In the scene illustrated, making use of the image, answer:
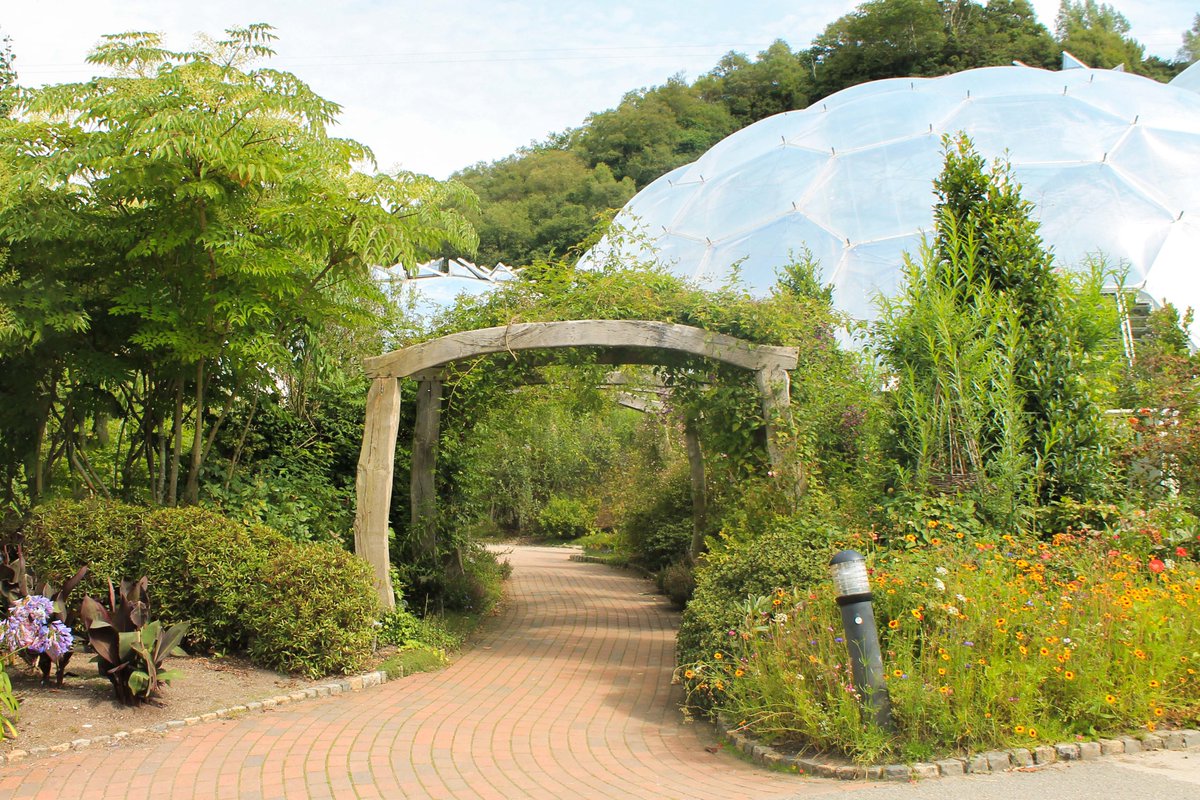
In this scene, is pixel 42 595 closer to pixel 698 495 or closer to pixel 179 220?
pixel 179 220

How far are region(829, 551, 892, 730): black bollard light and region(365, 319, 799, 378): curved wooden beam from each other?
11.8 feet

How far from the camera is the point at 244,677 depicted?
6.66 meters

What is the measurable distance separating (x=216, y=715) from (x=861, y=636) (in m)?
3.87

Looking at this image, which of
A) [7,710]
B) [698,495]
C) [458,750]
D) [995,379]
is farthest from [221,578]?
[698,495]

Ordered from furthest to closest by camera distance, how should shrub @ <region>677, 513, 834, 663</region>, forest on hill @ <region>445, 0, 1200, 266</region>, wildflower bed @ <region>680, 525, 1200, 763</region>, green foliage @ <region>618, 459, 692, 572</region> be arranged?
1. forest on hill @ <region>445, 0, 1200, 266</region>
2. green foliage @ <region>618, 459, 692, 572</region>
3. shrub @ <region>677, 513, 834, 663</region>
4. wildflower bed @ <region>680, 525, 1200, 763</region>

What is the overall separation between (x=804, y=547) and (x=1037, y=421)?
2.26m

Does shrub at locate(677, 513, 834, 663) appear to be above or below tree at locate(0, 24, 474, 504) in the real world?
below

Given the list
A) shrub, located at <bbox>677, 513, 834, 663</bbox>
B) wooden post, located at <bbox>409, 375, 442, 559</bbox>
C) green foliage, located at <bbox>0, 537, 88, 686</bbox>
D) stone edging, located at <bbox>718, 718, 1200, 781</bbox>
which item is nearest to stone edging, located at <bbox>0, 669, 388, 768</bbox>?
green foliage, located at <bbox>0, 537, 88, 686</bbox>

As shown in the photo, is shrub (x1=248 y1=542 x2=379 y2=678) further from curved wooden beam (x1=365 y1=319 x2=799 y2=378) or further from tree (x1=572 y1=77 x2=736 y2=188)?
tree (x1=572 y1=77 x2=736 y2=188)

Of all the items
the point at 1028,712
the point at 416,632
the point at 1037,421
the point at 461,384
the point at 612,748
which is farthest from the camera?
the point at 461,384

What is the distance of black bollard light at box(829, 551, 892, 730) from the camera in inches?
189

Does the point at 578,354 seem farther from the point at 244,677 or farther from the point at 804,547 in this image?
the point at 244,677

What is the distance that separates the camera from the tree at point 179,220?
697cm

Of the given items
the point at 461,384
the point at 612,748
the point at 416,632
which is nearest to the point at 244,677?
the point at 416,632
